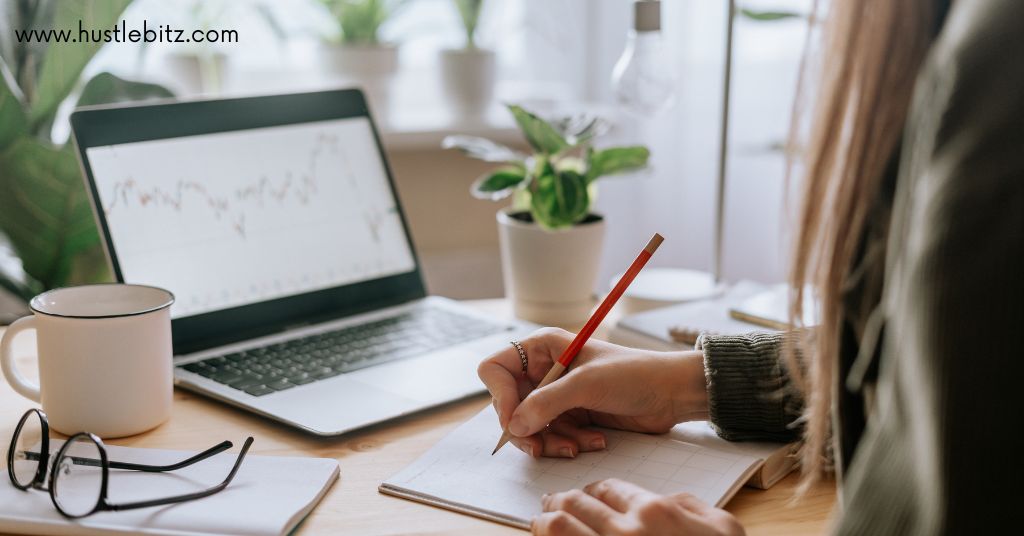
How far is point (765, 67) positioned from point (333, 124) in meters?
0.84

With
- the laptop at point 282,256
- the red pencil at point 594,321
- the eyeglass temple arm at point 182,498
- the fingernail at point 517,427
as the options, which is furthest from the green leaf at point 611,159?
the eyeglass temple arm at point 182,498

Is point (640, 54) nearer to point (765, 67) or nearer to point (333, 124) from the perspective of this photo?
point (333, 124)

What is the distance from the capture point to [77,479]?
0.67m

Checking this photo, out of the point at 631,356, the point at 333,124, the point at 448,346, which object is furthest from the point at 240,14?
the point at 631,356

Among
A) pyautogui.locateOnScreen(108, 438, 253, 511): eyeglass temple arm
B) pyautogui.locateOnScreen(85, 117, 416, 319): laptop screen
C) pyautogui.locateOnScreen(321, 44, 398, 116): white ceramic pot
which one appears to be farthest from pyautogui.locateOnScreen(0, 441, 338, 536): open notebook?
pyautogui.locateOnScreen(321, 44, 398, 116): white ceramic pot

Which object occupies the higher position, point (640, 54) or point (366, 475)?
point (640, 54)

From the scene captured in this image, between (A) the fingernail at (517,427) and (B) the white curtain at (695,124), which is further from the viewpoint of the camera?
(B) the white curtain at (695,124)

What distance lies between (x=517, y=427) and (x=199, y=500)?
0.22m

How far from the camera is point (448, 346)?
3.21 ft

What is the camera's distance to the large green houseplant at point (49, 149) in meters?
1.11

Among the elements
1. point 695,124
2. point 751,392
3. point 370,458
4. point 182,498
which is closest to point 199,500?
point 182,498

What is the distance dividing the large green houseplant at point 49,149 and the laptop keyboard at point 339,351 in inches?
14.1

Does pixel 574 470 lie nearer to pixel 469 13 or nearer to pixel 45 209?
pixel 45 209

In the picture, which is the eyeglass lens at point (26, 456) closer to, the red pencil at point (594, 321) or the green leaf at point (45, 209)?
the red pencil at point (594, 321)
